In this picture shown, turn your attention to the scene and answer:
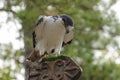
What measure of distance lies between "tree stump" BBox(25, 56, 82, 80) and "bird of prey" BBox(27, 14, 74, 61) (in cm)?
10

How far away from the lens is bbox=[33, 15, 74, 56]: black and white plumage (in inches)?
104

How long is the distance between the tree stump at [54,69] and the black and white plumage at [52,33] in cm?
10

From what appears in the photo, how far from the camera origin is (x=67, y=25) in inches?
106

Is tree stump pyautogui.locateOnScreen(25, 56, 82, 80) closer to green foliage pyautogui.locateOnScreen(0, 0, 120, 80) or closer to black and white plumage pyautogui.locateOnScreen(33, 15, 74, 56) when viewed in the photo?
black and white plumage pyautogui.locateOnScreen(33, 15, 74, 56)

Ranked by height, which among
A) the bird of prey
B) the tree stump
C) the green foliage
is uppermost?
the bird of prey

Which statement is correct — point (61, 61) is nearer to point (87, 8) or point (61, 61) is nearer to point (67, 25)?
point (67, 25)

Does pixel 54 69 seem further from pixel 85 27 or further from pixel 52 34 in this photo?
pixel 85 27

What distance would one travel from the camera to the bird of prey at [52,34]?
104 inches

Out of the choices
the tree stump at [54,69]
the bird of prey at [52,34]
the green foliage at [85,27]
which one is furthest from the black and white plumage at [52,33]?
the green foliage at [85,27]

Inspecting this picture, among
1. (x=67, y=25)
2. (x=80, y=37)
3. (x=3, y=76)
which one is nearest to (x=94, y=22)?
(x=80, y=37)

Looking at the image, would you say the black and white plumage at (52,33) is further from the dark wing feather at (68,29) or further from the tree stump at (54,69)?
the tree stump at (54,69)

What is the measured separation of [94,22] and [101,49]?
1799mm

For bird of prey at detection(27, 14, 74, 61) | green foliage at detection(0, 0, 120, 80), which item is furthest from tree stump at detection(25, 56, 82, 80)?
green foliage at detection(0, 0, 120, 80)

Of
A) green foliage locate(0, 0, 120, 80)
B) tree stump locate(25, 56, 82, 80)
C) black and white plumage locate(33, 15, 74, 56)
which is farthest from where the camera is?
green foliage locate(0, 0, 120, 80)
